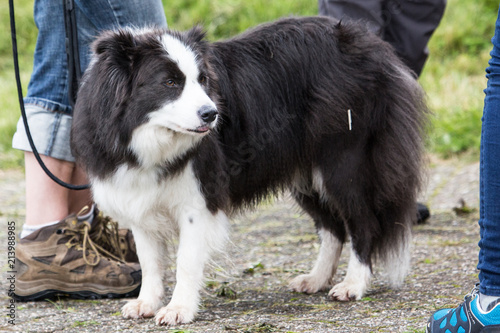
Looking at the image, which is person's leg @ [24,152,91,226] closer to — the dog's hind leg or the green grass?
the dog's hind leg

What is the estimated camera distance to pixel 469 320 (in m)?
2.04

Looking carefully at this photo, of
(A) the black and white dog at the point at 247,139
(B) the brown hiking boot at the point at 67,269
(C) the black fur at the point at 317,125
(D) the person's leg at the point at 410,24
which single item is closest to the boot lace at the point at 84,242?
(B) the brown hiking boot at the point at 67,269

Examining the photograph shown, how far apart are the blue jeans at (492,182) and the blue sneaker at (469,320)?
0.22ft

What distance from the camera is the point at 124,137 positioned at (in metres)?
2.68

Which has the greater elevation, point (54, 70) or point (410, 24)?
point (410, 24)

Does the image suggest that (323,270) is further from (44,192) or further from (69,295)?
(44,192)

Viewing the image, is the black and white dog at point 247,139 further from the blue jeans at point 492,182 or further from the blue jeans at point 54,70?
the blue jeans at point 492,182

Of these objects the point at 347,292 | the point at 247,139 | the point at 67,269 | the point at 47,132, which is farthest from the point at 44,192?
the point at 347,292

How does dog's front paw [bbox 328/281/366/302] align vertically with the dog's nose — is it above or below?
below

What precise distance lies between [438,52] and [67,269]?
6.81 m

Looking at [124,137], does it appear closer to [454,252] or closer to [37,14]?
[37,14]

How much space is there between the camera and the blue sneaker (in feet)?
6.50

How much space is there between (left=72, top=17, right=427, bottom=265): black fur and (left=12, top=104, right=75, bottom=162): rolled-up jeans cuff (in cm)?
43

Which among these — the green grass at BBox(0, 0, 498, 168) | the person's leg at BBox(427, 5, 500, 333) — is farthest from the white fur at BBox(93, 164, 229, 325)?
the green grass at BBox(0, 0, 498, 168)
